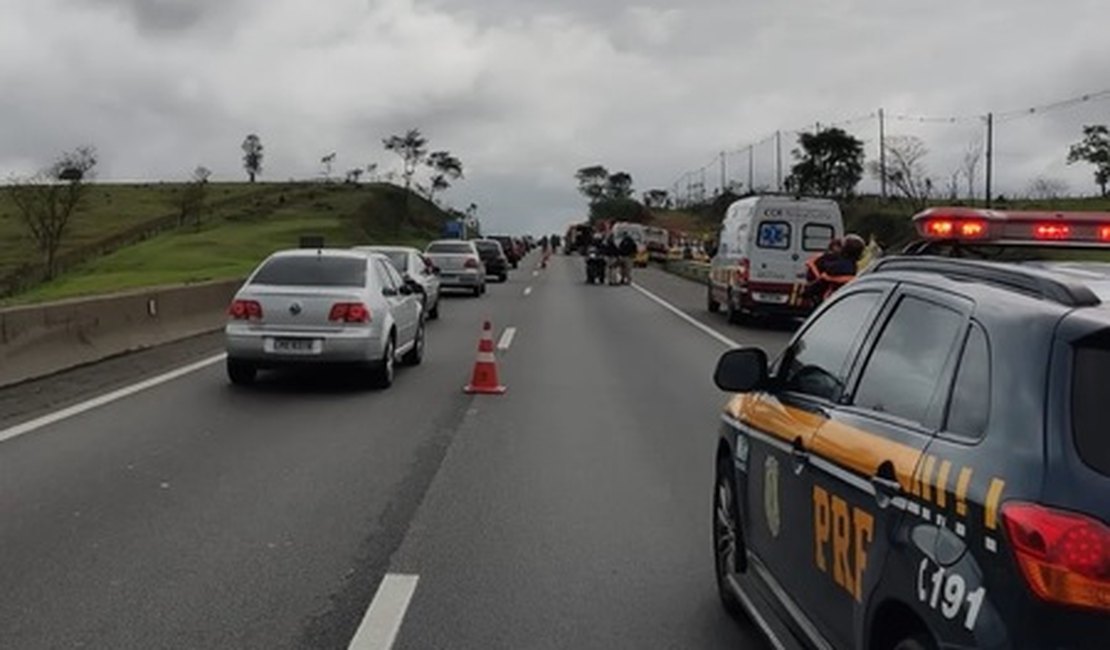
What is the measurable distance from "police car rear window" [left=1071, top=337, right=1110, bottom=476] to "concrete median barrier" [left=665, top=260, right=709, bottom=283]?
42.0 m

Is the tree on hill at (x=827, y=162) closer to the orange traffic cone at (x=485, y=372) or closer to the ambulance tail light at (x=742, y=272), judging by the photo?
the ambulance tail light at (x=742, y=272)

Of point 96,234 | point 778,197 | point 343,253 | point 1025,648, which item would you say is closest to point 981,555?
point 1025,648

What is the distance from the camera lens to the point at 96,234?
327ft

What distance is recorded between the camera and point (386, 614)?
5879mm

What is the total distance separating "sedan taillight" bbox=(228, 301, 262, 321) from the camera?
Result: 1407 centimetres

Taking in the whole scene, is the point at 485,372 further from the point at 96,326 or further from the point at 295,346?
the point at 96,326

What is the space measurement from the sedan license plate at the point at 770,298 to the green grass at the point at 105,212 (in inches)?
2161

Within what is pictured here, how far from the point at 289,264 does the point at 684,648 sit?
10257mm

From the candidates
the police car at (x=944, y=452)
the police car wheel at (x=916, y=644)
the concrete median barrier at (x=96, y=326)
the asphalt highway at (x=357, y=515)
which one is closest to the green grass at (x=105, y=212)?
the concrete median barrier at (x=96, y=326)

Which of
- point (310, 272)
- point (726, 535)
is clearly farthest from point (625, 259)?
point (726, 535)

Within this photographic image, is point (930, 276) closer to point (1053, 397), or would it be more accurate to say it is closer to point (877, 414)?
point (877, 414)

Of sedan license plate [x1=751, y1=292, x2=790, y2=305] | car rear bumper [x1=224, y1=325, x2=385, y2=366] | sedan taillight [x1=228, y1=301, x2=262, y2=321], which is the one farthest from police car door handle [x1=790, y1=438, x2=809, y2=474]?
sedan license plate [x1=751, y1=292, x2=790, y2=305]

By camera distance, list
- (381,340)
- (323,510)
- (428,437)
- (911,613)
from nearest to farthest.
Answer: (911,613)
(323,510)
(428,437)
(381,340)

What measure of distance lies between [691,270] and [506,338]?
1233 inches
